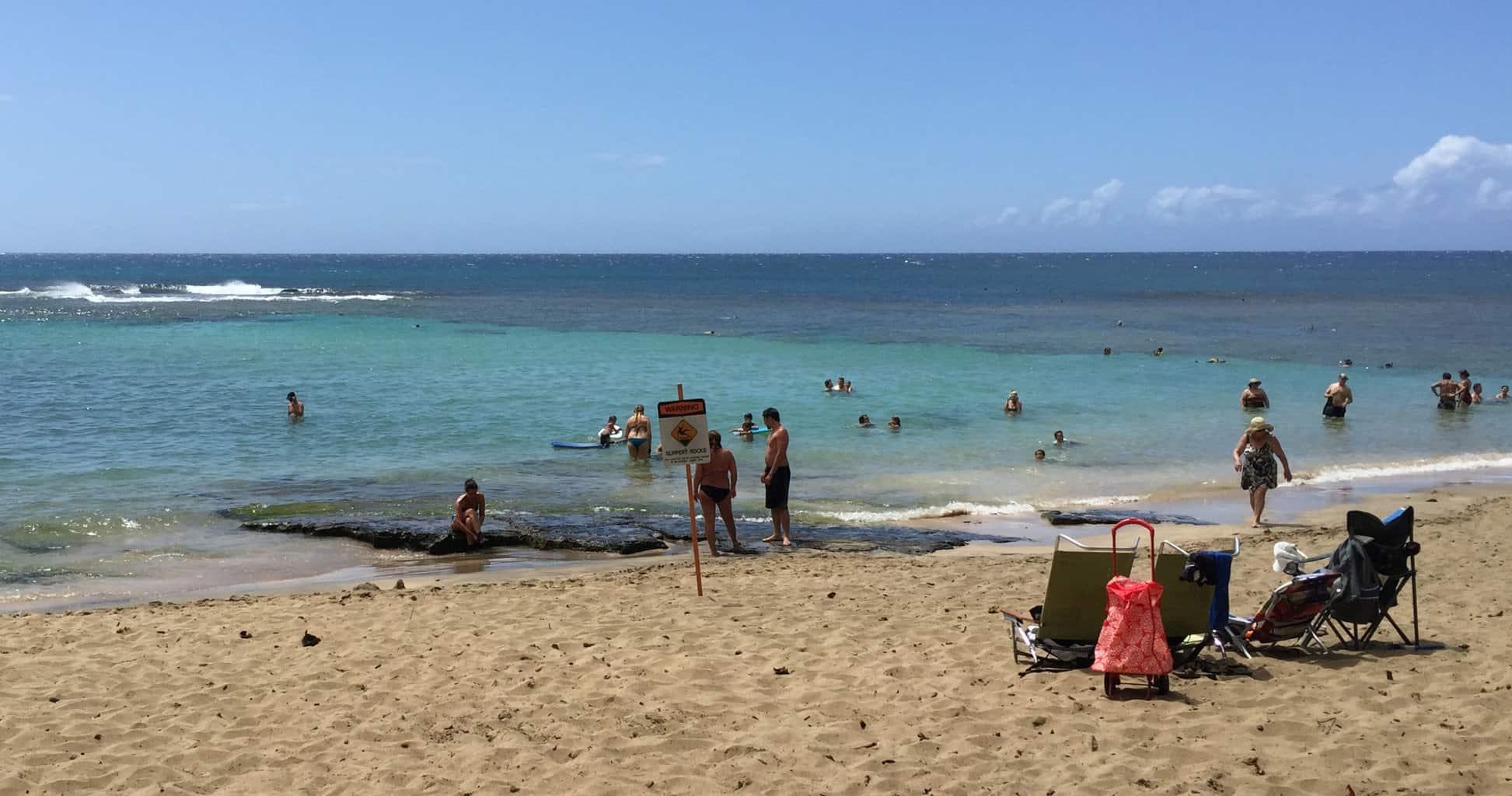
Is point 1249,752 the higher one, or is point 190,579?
point 1249,752

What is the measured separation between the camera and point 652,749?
A: 6250mm

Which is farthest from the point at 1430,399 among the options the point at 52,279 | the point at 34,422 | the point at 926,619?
the point at 52,279

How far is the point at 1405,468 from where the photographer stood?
1920 centimetres

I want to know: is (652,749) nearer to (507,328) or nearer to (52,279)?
(507,328)

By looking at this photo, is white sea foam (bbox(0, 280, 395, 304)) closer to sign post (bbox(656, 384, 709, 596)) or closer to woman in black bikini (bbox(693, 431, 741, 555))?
woman in black bikini (bbox(693, 431, 741, 555))

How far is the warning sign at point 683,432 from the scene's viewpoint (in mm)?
9867

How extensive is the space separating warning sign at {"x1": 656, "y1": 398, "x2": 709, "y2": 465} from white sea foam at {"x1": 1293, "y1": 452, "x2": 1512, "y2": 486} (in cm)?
1154

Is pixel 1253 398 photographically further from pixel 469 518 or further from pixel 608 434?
pixel 469 518

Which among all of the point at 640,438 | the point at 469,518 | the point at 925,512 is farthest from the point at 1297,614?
the point at 640,438

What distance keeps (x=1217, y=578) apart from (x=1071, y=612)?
90 cm

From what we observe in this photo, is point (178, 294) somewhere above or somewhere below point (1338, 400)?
above

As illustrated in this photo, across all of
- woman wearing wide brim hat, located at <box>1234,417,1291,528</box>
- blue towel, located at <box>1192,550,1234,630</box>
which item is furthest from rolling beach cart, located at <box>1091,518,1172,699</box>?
woman wearing wide brim hat, located at <box>1234,417,1291,528</box>

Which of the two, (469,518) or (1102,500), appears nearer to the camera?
(469,518)

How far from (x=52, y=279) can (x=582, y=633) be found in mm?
114216
